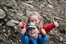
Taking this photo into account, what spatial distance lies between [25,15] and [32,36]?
11.2 feet

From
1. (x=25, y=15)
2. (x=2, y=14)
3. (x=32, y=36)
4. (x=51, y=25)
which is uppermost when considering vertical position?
(x=51, y=25)

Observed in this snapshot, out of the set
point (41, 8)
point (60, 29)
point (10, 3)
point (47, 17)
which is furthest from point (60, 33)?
point (10, 3)

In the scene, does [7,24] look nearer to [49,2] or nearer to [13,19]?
[13,19]

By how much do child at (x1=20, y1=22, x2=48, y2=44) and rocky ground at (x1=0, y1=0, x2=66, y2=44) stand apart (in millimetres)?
2220

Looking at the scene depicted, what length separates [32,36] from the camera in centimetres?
A: 448

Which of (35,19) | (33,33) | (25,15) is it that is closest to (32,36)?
(33,33)

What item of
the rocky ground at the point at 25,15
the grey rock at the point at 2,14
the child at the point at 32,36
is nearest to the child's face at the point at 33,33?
the child at the point at 32,36

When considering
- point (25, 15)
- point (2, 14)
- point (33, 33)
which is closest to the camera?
point (33, 33)

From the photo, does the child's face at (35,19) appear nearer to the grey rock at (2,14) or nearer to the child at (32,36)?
the child at (32,36)

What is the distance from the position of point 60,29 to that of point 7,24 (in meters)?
1.88

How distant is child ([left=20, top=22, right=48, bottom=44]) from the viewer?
442 centimetres

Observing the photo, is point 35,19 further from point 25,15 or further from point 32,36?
point 25,15

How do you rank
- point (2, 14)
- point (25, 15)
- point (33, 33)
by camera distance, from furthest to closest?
point (25, 15) → point (2, 14) → point (33, 33)

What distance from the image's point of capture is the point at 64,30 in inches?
304
